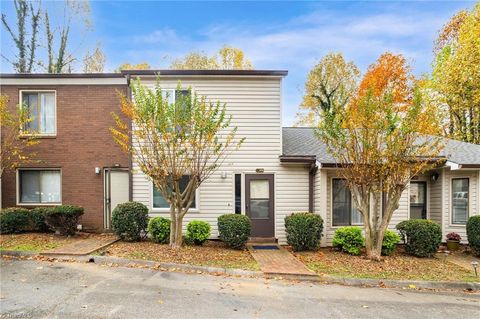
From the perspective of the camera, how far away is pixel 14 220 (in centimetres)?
1052

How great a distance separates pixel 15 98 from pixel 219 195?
8.03 meters

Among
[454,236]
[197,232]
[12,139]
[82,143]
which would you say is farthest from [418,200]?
[12,139]

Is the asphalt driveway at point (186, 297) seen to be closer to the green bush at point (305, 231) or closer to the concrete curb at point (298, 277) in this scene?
the concrete curb at point (298, 277)

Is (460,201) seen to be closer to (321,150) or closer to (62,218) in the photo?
(321,150)

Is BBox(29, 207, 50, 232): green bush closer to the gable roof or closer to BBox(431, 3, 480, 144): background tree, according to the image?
the gable roof

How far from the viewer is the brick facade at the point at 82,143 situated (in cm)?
1167

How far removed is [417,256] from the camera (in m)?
9.69

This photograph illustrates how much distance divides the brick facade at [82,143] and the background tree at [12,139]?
410 mm

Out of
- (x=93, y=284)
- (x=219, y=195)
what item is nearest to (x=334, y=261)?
(x=219, y=195)

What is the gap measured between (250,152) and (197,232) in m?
3.31

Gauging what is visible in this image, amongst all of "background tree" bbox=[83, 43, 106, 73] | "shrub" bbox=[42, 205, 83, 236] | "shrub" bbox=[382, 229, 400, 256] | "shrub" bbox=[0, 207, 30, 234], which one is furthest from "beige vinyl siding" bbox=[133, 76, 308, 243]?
"background tree" bbox=[83, 43, 106, 73]

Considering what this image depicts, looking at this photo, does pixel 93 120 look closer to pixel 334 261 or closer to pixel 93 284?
pixel 93 284

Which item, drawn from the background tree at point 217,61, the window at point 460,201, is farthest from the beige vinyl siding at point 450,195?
the background tree at point 217,61

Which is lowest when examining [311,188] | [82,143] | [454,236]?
[454,236]
